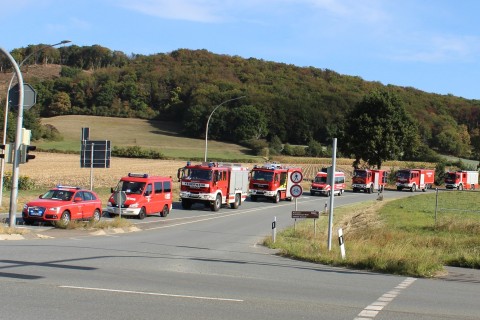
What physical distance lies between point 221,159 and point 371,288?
265ft

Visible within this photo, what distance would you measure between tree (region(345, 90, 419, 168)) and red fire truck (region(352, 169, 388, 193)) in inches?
327

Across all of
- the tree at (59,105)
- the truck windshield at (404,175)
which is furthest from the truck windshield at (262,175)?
the tree at (59,105)

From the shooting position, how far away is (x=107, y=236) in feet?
73.0

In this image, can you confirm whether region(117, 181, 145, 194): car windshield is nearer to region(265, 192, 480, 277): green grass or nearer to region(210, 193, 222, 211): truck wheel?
region(210, 193, 222, 211): truck wheel

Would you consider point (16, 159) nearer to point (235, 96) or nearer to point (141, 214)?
point (141, 214)

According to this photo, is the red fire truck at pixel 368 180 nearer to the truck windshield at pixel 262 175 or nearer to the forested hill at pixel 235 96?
the truck windshield at pixel 262 175

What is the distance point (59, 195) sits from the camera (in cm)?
2598

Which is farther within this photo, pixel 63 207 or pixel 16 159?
pixel 63 207

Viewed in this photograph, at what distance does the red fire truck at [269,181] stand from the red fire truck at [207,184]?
837 centimetres

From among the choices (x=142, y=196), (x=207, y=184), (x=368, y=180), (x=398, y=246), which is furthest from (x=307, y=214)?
(x=368, y=180)

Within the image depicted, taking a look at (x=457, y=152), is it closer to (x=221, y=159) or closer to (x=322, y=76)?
(x=322, y=76)

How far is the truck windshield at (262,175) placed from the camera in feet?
161

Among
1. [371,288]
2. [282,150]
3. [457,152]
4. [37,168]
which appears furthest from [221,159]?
[371,288]

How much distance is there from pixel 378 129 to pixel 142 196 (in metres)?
53.9
